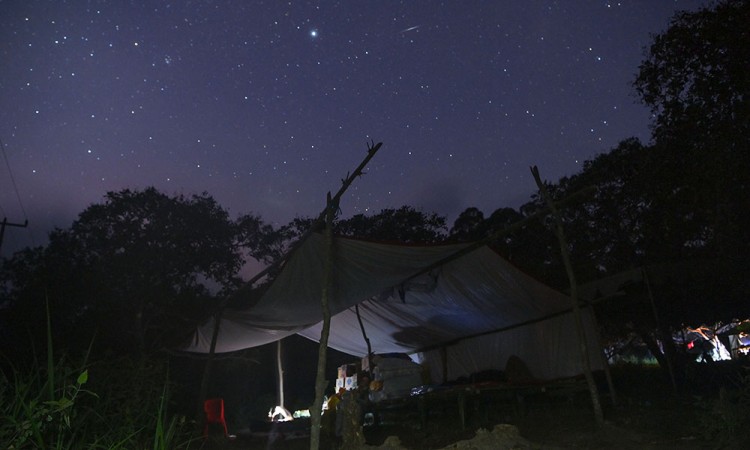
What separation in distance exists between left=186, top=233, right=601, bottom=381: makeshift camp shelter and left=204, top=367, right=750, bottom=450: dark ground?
3.49 feet

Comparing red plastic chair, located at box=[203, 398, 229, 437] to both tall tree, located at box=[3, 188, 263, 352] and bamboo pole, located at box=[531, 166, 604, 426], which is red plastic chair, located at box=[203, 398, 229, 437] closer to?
tall tree, located at box=[3, 188, 263, 352]

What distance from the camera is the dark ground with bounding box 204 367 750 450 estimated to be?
13.3 feet

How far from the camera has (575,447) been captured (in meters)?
4.91

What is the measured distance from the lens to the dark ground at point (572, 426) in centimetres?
404

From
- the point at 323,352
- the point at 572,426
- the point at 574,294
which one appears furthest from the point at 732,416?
the point at 323,352

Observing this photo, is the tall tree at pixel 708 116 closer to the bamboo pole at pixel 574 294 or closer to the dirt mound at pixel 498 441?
the bamboo pole at pixel 574 294

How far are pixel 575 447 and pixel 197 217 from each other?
10.8 m

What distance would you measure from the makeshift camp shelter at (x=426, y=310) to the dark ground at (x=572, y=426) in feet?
3.49

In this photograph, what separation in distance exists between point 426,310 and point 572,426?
3562 mm

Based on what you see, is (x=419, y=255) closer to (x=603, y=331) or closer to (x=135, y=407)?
(x=135, y=407)

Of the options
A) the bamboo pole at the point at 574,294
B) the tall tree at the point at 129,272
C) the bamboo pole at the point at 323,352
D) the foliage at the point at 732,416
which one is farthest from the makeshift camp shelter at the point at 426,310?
the foliage at the point at 732,416

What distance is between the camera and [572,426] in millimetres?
6133

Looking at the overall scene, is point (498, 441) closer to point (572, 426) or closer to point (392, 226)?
point (572, 426)

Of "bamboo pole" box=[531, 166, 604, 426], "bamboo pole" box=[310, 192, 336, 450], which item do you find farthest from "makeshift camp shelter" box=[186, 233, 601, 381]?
"bamboo pole" box=[531, 166, 604, 426]
